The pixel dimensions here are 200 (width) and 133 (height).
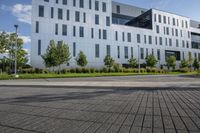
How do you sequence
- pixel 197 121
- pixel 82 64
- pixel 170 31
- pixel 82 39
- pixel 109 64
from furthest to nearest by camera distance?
pixel 170 31, pixel 82 39, pixel 109 64, pixel 82 64, pixel 197 121

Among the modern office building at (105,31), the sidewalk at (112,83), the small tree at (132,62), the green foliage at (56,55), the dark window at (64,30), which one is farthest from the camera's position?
the small tree at (132,62)

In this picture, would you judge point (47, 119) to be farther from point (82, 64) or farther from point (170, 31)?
point (170, 31)

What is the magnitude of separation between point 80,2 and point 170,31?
37006 millimetres

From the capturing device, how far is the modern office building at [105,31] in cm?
4344

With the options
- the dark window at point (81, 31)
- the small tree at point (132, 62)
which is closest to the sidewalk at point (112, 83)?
the dark window at point (81, 31)

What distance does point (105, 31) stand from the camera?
167 feet

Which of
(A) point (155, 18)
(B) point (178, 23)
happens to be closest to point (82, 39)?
(A) point (155, 18)

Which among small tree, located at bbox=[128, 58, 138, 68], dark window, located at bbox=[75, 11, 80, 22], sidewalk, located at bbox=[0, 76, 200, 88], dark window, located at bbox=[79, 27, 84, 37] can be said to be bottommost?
sidewalk, located at bbox=[0, 76, 200, 88]

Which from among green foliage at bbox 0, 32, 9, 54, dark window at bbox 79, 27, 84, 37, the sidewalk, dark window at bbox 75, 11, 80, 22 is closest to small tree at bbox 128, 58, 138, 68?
dark window at bbox 79, 27, 84, 37

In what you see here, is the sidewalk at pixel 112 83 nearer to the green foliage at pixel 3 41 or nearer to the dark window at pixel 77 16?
the green foliage at pixel 3 41

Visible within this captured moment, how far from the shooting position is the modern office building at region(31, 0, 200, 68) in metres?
43.4

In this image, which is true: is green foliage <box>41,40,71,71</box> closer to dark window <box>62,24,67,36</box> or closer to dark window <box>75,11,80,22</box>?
dark window <box>62,24,67,36</box>

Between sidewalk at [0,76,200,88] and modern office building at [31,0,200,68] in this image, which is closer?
sidewalk at [0,76,200,88]

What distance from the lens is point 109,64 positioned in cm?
4462
